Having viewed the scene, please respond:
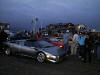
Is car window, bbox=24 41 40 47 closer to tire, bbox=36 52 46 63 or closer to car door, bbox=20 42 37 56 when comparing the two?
car door, bbox=20 42 37 56

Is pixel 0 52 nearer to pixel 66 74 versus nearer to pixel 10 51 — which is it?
pixel 10 51

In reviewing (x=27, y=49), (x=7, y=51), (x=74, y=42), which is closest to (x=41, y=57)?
(x=27, y=49)

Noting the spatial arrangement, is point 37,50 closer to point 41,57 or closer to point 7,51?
point 41,57

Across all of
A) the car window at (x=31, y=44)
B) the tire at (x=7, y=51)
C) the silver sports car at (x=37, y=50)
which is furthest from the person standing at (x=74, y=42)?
the tire at (x=7, y=51)

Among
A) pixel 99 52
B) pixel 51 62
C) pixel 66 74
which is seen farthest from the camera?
pixel 99 52

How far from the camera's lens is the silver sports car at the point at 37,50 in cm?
733

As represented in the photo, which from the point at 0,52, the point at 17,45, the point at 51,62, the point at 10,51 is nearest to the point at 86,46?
the point at 51,62

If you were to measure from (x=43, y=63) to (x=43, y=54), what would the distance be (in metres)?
0.48

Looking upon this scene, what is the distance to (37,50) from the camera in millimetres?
7773

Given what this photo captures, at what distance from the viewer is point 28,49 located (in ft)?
26.6

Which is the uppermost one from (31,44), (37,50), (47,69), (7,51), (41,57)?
(31,44)

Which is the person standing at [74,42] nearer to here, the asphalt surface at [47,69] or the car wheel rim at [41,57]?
the asphalt surface at [47,69]

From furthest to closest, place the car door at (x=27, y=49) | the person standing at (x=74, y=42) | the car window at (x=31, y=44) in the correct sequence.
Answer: the person standing at (x=74, y=42)
the car window at (x=31, y=44)
the car door at (x=27, y=49)

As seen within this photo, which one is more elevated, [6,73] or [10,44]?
[10,44]
